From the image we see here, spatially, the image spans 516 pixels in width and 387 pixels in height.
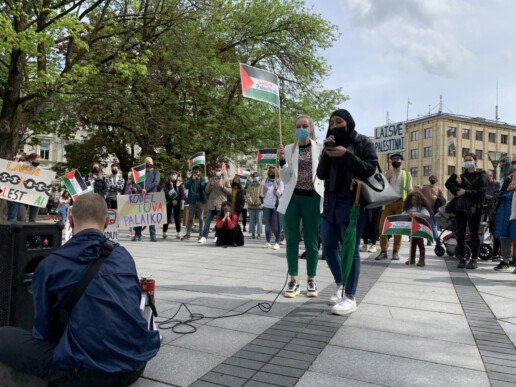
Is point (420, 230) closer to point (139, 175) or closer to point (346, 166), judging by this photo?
point (346, 166)

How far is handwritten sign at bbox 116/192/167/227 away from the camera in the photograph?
479 inches

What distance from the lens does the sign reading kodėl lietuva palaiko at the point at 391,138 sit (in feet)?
39.0

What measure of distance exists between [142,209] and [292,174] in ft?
26.1

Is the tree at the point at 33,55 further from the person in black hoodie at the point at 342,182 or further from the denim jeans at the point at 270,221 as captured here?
the person in black hoodie at the point at 342,182

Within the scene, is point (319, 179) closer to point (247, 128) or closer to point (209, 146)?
point (209, 146)

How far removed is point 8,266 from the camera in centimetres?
311

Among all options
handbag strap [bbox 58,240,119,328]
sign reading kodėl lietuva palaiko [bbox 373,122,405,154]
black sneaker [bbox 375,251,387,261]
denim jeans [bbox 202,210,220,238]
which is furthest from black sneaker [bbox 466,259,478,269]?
handbag strap [bbox 58,240,119,328]

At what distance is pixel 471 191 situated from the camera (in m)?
8.09

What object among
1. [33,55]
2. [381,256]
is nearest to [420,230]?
[381,256]

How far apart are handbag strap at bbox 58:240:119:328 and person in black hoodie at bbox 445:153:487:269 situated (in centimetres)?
716

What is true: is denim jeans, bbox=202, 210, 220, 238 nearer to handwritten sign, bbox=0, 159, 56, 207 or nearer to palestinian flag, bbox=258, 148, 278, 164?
palestinian flag, bbox=258, 148, 278, 164

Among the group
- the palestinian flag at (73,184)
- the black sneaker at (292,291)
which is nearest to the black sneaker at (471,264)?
the black sneaker at (292,291)

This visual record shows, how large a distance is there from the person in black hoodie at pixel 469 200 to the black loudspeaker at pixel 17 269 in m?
7.10

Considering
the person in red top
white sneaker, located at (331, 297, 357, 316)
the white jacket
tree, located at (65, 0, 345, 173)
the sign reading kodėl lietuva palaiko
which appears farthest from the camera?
tree, located at (65, 0, 345, 173)
